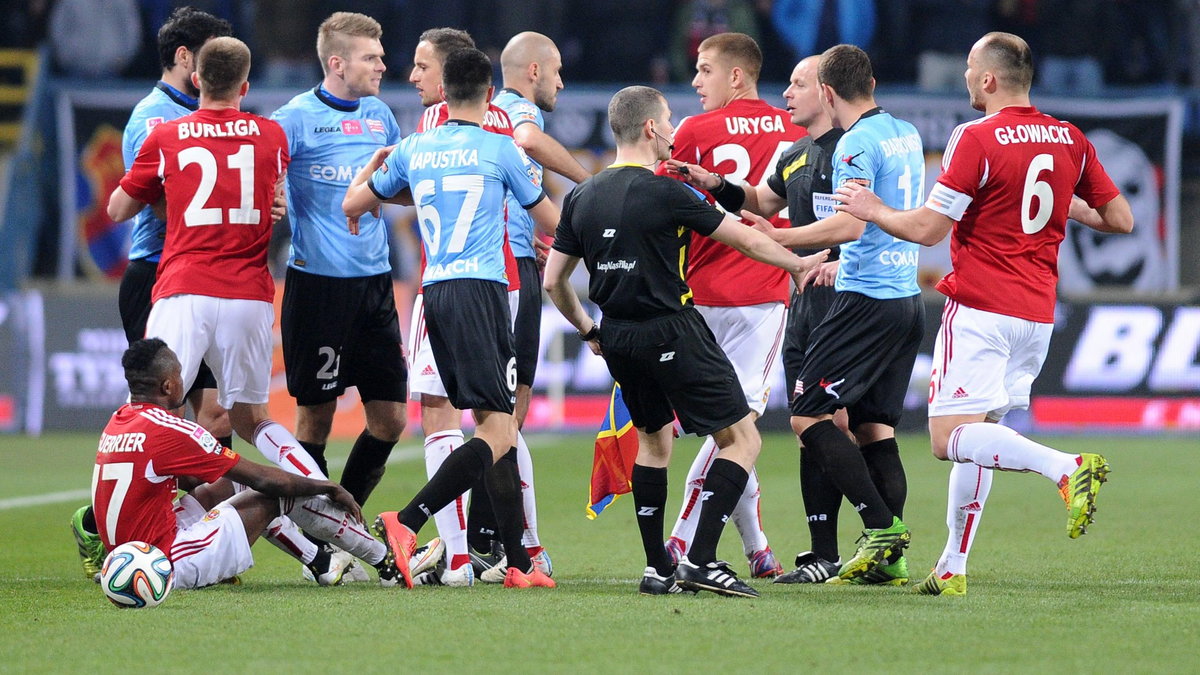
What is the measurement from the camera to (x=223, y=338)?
23.5 feet

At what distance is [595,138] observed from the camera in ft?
57.1

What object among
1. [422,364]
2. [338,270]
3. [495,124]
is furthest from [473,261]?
[338,270]

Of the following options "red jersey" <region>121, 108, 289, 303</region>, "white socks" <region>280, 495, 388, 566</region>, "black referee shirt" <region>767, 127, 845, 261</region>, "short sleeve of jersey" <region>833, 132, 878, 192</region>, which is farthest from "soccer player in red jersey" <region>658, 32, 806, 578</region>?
"red jersey" <region>121, 108, 289, 303</region>

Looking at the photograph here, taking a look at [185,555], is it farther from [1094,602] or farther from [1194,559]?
[1194,559]

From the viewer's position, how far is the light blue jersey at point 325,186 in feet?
24.6

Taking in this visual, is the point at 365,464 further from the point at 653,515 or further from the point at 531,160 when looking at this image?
the point at 653,515

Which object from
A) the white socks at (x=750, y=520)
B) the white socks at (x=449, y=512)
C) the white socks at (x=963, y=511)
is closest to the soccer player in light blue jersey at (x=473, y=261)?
the white socks at (x=449, y=512)

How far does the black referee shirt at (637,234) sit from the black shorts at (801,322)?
1097 millimetres

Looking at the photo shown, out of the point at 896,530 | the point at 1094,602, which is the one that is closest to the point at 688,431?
the point at 896,530

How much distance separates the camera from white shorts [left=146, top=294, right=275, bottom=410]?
23.2 feet

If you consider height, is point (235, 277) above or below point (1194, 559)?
above

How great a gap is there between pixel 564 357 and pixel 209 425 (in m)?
8.26

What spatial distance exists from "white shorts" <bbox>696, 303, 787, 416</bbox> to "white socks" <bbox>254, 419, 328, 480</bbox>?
6.46ft

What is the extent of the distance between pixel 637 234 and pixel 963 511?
5.82 ft
